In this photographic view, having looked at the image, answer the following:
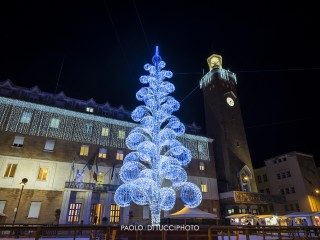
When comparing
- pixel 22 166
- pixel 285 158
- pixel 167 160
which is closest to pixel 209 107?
pixel 285 158

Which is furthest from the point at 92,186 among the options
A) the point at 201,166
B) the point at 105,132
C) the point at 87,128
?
the point at 201,166

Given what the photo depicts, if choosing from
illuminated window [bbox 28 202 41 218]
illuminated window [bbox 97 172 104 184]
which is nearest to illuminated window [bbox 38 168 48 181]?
illuminated window [bbox 28 202 41 218]

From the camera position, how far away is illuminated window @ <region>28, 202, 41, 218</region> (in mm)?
24000

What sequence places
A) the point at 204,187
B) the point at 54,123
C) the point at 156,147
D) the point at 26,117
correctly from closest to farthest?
the point at 156,147, the point at 26,117, the point at 54,123, the point at 204,187

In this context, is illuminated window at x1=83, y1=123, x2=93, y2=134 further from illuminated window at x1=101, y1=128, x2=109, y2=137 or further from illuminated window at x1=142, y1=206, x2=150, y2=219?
illuminated window at x1=142, y1=206, x2=150, y2=219

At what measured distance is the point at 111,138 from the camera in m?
31.3

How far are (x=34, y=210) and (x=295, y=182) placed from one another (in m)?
41.7

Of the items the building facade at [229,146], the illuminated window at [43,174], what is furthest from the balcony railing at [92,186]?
the building facade at [229,146]

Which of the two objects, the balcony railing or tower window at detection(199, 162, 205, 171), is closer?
the balcony railing

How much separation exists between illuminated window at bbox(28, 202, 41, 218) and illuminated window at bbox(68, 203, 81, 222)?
322 centimetres

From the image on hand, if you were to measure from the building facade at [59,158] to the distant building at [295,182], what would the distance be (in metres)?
23.3

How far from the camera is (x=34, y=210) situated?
24234mm

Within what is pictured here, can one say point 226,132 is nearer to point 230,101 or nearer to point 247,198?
point 230,101

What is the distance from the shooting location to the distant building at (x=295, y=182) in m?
39.4
